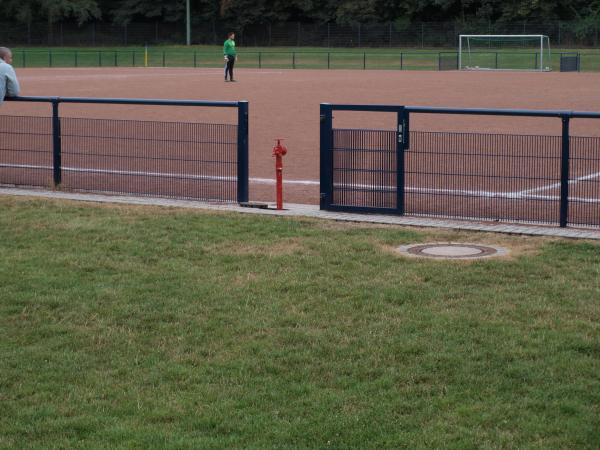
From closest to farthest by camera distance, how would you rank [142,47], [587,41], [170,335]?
[170,335], [587,41], [142,47]

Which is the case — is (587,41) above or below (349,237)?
above

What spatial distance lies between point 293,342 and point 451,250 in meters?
3.39

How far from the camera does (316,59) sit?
7600 cm

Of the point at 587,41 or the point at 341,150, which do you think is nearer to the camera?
the point at 341,150

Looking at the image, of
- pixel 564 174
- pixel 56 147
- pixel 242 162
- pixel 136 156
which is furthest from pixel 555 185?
pixel 56 147

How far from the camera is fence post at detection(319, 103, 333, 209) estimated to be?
1373 centimetres

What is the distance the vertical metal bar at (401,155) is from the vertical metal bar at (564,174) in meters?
1.77

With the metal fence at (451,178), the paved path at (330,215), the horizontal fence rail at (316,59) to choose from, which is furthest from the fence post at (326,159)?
the horizontal fence rail at (316,59)

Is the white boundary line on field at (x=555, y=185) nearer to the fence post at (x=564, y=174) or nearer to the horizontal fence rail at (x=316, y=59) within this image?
the fence post at (x=564, y=174)

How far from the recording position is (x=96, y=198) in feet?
49.1

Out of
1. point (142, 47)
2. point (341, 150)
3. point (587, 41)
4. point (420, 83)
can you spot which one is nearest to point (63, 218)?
point (341, 150)

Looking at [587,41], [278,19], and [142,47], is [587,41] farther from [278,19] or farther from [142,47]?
[142,47]

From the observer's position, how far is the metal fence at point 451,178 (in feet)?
43.6

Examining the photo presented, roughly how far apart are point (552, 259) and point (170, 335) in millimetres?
3971
